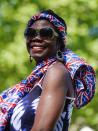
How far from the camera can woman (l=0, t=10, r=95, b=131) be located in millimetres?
3885

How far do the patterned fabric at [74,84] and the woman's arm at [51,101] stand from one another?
0.77 feet

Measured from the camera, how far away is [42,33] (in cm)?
432

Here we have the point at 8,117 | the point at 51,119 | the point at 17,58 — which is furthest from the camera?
the point at 17,58

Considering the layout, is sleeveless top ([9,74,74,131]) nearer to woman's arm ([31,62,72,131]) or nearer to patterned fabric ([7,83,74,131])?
patterned fabric ([7,83,74,131])

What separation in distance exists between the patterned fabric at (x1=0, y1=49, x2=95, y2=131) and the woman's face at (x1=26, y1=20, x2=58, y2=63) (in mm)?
70

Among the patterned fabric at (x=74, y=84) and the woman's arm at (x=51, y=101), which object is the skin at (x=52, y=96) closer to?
the woman's arm at (x=51, y=101)

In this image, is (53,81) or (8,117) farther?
(8,117)

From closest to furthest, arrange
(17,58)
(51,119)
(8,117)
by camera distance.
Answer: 1. (51,119)
2. (8,117)
3. (17,58)

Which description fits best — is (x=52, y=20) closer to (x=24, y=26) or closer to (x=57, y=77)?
(x=57, y=77)

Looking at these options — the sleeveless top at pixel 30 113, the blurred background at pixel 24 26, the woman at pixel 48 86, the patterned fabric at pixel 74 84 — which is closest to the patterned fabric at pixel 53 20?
the woman at pixel 48 86

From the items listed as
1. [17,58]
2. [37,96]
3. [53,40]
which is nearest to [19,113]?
[37,96]

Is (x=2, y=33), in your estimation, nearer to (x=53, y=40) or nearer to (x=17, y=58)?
(x=17, y=58)

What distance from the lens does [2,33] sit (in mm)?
11164

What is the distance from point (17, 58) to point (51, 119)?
7.05 meters
